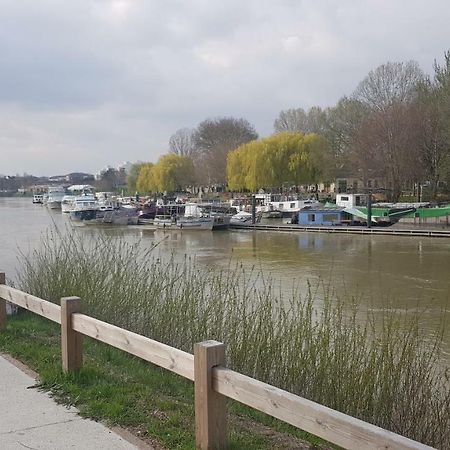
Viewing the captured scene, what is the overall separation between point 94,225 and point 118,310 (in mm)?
58368

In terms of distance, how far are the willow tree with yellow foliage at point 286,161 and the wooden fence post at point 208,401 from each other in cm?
6635

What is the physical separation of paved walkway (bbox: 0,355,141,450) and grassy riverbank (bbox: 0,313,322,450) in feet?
0.51

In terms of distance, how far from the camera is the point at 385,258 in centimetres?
3203

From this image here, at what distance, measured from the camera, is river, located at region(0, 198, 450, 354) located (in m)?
19.4

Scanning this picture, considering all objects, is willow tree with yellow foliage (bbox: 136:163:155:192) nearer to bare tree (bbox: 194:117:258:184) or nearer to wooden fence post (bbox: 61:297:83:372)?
bare tree (bbox: 194:117:258:184)

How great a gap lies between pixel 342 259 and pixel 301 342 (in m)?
25.4

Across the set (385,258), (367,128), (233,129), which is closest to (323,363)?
(385,258)

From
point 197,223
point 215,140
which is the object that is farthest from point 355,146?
point 215,140

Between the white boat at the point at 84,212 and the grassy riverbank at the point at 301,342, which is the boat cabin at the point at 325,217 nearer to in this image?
the white boat at the point at 84,212

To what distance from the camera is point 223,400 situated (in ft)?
13.5

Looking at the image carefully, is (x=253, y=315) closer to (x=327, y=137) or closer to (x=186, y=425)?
(x=186, y=425)

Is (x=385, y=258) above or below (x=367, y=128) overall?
below

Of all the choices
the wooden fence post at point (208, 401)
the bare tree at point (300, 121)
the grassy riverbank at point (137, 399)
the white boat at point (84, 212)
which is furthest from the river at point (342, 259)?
the bare tree at point (300, 121)

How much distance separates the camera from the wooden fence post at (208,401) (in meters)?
4.02
